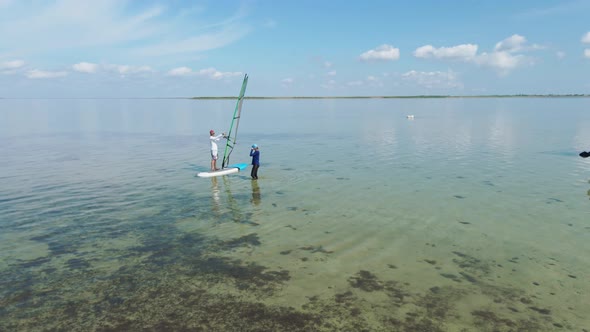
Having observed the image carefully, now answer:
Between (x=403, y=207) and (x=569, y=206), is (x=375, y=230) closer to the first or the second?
(x=403, y=207)

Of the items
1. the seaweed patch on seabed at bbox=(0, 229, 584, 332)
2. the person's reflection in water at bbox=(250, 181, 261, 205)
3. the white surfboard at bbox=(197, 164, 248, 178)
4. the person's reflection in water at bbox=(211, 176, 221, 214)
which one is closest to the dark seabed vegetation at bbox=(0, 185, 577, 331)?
the seaweed patch on seabed at bbox=(0, 229, 584, 332)

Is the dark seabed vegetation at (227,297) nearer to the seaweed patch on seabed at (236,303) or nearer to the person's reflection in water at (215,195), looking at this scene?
the seaweed patch on seabed at (236,303)

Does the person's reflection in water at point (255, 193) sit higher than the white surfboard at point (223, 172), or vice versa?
the white surfboard at point (223, 172)

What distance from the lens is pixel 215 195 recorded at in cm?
1831

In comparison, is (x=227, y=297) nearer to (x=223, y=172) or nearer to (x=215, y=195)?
(x=215, y=195)

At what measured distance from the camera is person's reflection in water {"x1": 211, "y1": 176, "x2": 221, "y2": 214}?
16.3 meters

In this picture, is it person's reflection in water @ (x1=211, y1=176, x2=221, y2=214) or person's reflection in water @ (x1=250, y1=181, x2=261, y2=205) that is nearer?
person's reflection in water @ (x1=211, y1=176, x2=221, y2=214)

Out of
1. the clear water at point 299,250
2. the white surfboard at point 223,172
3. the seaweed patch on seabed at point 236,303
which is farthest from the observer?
the white surfboard at point 223,172

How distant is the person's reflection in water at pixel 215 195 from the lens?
53.3 ft

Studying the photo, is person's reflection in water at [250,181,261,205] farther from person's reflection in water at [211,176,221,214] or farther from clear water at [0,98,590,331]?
person's reflection in water at [211,176,221,214]

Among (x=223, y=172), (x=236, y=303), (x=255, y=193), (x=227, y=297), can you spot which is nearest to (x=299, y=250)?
(x=227, y=297)

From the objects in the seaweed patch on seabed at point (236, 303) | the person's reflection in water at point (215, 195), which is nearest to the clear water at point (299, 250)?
the seaweed patch on seabed at point (236, 303)

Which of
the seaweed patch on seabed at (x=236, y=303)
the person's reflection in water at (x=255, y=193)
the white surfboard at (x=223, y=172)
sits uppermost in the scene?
the white surfboard at (x=223, y=172)

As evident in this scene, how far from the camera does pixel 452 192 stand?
1811 cm
